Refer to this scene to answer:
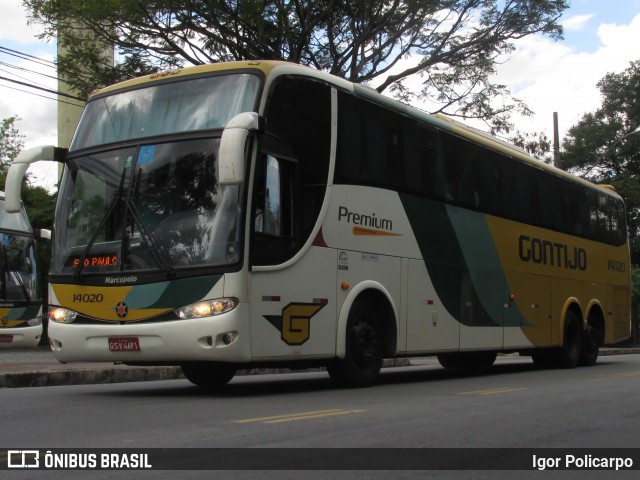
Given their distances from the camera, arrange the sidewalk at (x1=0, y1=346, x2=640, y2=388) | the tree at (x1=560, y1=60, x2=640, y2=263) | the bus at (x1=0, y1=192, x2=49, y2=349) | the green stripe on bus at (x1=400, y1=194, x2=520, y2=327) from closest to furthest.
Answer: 1. the sidewalk at (x1=0, y1=346, x2=640, y2=388)
2. the green stripe on bus at (x1=400, y1=194, x2=520, y2=327)
3. the bus at (x1=0, y1=192, x2=49, y2=349)
4. the tree at (x1=560, y1=60, x2=640, y2=263)

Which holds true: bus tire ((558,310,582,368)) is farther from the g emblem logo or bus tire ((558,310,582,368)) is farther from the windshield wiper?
the windshield wiper

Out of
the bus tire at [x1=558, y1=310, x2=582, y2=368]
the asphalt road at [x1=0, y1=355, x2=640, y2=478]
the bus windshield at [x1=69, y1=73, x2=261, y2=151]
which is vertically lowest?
the asphalt road at [x1=0, y1=355, x2=640, y2=478]

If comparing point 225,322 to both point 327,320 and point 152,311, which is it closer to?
point 152,311

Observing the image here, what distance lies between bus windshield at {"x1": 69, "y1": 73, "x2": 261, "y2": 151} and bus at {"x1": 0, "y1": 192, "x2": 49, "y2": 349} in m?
9.44

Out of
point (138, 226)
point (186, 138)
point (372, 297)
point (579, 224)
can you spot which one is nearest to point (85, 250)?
point (138, 226)

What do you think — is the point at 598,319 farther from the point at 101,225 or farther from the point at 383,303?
the point at 101,225

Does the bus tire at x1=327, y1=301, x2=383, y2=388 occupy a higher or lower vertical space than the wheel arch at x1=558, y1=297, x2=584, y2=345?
lower

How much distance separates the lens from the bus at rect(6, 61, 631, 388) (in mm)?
8773

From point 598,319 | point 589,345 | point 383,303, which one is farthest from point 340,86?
point 598,319

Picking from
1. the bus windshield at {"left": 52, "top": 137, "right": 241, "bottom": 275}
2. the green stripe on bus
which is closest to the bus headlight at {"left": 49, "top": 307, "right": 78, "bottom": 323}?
the bus windshield at {"left": 52, "top": 137, "right": 241, "bottom": 275}

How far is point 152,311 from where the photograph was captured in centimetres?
886

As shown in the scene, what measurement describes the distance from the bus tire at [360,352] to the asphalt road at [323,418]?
0.24 metres

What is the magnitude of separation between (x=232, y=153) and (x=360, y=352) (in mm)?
3743

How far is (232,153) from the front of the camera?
7.91m
